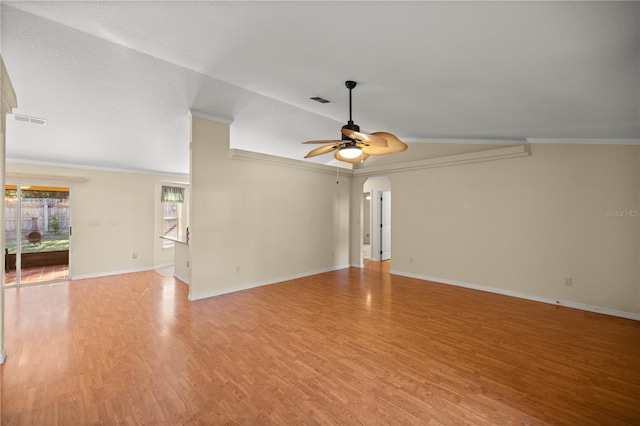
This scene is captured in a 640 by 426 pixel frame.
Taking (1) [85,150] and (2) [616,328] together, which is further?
(1) [85,150]

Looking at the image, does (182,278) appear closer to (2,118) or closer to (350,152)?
(2,118)

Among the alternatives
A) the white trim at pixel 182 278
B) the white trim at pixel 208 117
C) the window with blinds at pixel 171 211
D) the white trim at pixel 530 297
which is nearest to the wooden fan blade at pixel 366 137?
the white trim at pixel 208 117

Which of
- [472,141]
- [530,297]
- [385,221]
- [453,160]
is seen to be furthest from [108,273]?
[530,297]

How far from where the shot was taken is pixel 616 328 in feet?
11.3

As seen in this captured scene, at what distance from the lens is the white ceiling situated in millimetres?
1855

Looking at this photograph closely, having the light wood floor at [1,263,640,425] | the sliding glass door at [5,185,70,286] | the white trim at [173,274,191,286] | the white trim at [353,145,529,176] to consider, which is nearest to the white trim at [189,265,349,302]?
the light wood floor at [1,263,640,425]

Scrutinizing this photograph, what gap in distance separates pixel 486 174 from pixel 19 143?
8100 mm

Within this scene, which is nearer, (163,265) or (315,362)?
(315,362)

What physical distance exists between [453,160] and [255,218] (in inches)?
159

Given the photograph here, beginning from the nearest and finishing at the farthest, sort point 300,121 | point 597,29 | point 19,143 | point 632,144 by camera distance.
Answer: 1. point 597,29
2. point 632,144
3. point 19,143
4. point 300,121

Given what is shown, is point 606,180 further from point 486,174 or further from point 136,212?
point 136,212

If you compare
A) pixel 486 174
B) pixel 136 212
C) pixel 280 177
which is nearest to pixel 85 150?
pixel 136 212

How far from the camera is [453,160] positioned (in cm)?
537

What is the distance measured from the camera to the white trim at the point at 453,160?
4664 millimetres
